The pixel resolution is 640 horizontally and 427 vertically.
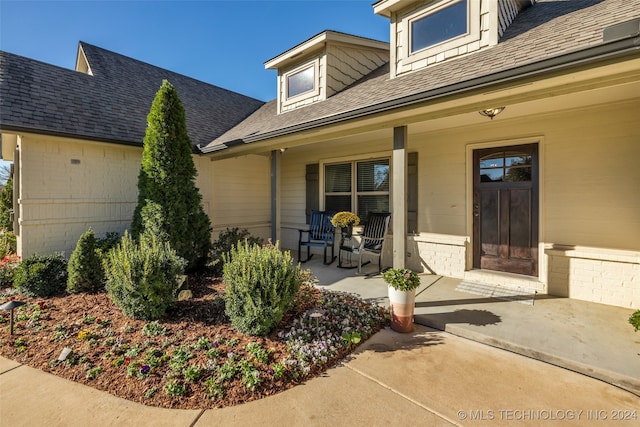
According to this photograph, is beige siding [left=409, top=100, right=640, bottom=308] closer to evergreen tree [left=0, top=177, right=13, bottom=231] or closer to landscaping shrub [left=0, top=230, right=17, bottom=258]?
landscaping shrub [left=0, top=230, right=17, bottom=258]

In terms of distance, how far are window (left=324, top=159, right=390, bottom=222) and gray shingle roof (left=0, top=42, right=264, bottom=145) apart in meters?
3.20

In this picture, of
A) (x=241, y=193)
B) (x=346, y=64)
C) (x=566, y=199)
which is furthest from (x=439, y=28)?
(x=241, y=193)

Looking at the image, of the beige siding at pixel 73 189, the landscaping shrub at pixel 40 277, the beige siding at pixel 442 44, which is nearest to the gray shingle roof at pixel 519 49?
the beige siding at pixel 442 44

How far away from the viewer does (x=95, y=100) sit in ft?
18.6

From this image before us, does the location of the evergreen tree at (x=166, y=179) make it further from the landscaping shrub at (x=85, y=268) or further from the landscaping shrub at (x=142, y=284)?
the landscaping shrub at (x=142, y=284)

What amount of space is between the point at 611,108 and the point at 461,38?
→ 214 centimetres

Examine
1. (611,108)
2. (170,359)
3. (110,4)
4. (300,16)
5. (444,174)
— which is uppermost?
(300,16)

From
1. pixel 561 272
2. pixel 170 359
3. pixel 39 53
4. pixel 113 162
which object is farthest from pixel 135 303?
pixel 39 53

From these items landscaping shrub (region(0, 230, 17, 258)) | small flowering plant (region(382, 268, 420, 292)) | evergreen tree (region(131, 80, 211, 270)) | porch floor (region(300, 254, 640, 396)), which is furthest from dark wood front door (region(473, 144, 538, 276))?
landscaping shrub (region(0, 230, 17, 258))

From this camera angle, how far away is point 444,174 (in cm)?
476

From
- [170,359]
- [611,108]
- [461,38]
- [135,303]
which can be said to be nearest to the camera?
[170,359]

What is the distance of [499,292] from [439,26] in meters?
4.21

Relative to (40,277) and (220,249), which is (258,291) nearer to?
(220,249)

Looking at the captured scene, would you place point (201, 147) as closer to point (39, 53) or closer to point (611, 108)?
point (39, 53)
